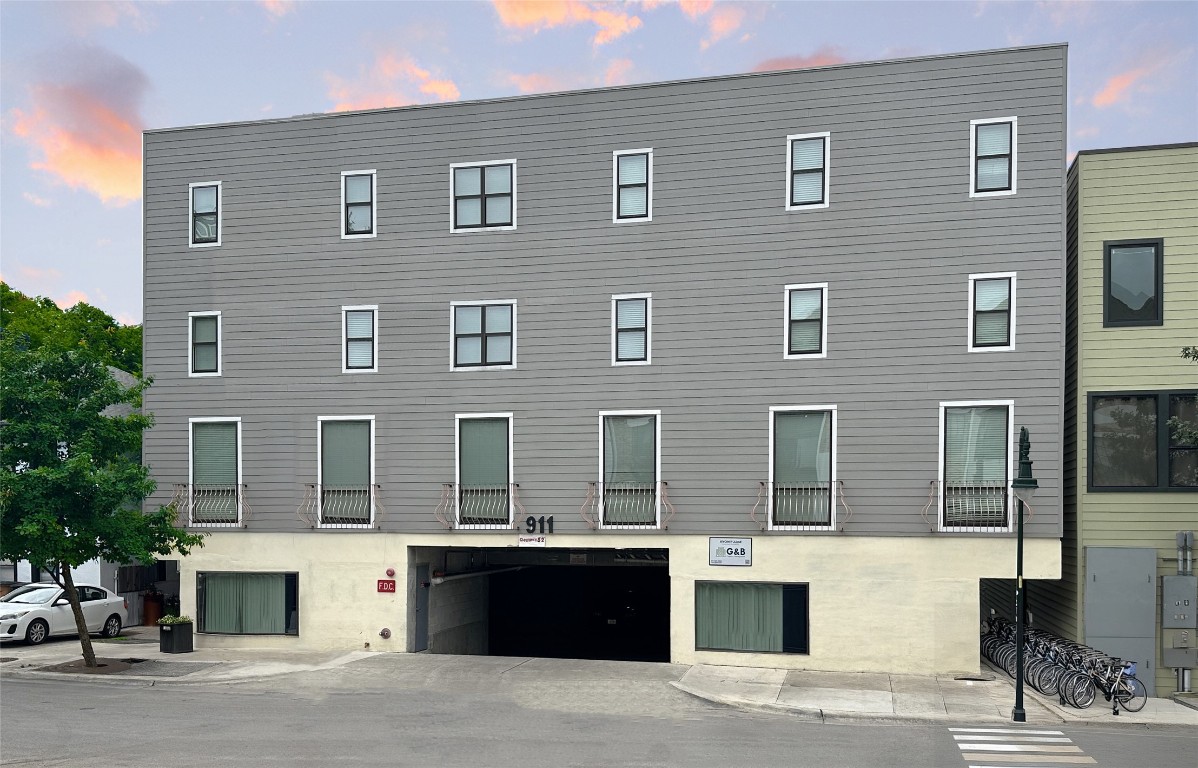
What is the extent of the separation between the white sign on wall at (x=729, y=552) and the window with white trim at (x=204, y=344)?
13.2m

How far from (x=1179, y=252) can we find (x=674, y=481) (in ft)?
38.0

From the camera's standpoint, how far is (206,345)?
→ 27547mm

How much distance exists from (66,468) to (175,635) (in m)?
5.71

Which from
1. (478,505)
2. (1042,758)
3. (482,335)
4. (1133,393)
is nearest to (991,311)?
(1133,393)

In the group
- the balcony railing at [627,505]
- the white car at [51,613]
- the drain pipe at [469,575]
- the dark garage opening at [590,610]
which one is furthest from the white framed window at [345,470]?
the dark garage opening at [590,610]

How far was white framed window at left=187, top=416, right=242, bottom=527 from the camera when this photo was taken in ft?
88.9

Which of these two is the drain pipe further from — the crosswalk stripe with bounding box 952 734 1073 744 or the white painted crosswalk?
the crosswalk stripe with bounding box 952 734 1073 744

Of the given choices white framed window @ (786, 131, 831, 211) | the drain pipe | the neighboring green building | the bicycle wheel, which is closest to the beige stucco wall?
the neighboring green building

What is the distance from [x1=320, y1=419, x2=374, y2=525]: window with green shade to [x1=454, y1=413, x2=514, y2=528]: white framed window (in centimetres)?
227

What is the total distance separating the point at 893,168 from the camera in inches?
941

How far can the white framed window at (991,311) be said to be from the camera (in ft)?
75.9

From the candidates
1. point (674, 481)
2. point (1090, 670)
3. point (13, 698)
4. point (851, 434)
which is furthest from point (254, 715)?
point (1090, 670)

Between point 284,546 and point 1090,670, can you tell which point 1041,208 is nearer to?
point 1090,670

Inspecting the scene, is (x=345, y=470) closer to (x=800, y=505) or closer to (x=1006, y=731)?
(x=800, y=505)
